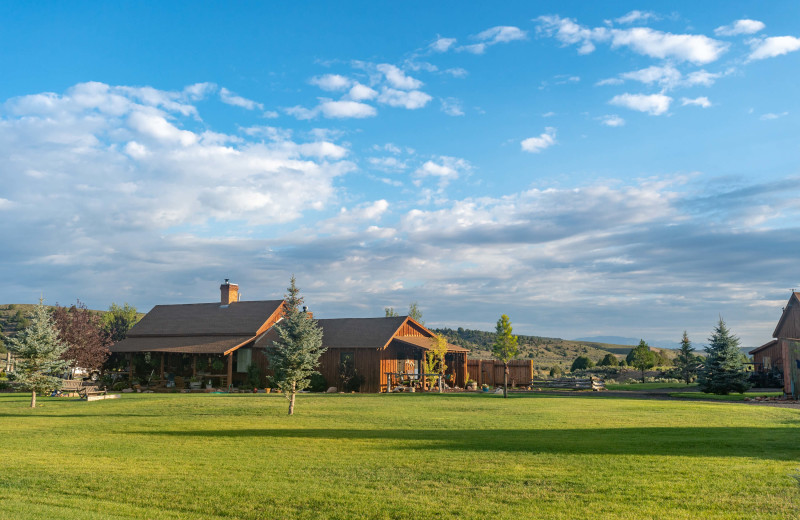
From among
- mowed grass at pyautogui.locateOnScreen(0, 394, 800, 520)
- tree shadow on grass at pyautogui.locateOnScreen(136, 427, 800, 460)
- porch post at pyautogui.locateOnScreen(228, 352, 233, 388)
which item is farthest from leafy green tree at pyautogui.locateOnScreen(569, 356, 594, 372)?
tree shadow on grass at pyautogui.locateOnScreen(136, 427, 800, 460)

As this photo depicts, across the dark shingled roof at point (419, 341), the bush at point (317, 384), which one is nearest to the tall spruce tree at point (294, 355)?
the bush at point (317, 384)

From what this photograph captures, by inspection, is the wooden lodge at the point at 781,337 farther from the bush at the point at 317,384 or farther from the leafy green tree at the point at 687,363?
the bush at the point at 317,384

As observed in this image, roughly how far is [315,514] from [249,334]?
35.4 metres

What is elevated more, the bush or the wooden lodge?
the wooden lodge

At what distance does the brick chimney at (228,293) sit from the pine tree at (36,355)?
20126 mm

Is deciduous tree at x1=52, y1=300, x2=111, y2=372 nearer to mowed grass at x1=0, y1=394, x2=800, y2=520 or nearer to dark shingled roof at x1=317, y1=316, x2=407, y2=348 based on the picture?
dark shingled roof at x1=317, y1=316, x2=407, y2=348

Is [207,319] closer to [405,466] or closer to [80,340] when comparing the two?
[80,340]

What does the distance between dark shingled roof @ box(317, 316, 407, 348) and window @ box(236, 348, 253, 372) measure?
518 cm

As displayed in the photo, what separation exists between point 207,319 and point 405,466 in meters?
37.5

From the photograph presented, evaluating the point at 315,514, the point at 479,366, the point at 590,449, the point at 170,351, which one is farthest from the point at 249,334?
the point at 315,514

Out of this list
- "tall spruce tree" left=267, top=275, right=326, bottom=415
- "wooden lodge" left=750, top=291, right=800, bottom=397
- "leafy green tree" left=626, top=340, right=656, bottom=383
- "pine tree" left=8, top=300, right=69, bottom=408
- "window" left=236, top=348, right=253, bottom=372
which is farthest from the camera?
"leafy green tree" left=626, top=340, right=656, bottom=383

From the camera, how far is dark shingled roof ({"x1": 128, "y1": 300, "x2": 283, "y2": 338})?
4397 centimetres

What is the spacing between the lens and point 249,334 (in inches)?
1679

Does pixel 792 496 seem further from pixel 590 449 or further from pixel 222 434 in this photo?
pixel 222 434
